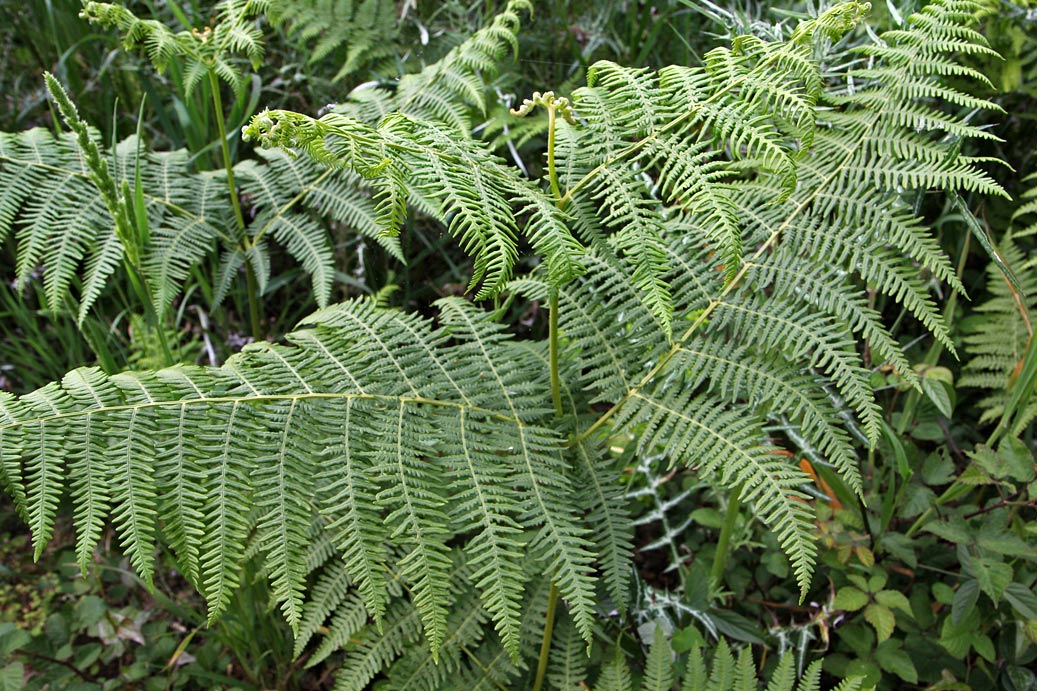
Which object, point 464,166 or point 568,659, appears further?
point 568,659

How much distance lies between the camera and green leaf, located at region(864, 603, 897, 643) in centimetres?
162

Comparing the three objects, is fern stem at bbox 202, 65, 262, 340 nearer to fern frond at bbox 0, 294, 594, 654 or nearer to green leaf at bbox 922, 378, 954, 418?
fern frond at bbox 0, 294, 594, 654

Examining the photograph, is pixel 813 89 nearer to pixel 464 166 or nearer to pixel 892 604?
pixel 464 166

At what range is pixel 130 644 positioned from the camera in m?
2.06

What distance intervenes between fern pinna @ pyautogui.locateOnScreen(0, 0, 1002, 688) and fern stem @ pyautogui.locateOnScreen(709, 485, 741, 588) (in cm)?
31

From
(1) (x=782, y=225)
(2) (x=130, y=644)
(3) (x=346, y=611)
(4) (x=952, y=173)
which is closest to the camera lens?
(4) (x=952, y=173)

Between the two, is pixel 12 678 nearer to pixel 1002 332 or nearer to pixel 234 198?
pixel 234 198

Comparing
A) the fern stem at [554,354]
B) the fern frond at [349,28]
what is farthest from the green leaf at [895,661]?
the fern frond at [349,28]

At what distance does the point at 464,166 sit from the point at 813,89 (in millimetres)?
588

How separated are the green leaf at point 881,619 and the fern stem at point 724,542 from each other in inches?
11.9

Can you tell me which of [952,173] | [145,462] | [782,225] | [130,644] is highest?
[952,173]

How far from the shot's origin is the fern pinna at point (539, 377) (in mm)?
1199

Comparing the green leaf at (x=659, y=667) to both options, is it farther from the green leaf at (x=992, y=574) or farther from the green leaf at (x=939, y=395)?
the green leaf at (x=939, y=395)

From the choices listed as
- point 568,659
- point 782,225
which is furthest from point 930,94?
point 568,659
